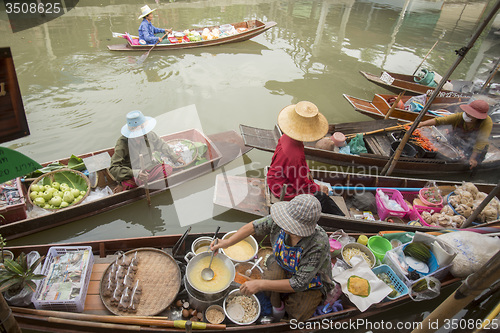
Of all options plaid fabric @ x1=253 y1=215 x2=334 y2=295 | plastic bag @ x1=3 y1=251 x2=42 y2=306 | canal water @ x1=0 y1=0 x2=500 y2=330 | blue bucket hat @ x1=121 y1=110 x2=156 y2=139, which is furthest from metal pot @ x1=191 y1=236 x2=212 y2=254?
blue bucket hat @ x1=121 y1=110 x2=156 y2=139

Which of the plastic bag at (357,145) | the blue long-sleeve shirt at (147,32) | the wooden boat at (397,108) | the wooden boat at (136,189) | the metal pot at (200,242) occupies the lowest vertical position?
the wooden boat at (136,189)

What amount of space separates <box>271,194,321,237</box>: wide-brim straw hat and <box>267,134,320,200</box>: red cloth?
5.64ft

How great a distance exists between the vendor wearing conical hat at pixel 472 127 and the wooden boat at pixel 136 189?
4.25 meters

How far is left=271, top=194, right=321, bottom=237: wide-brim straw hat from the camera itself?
251 cm

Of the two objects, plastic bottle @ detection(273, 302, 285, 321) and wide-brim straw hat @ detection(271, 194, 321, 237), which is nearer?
wide-brim straw hat @ detection(271, 194, 321, 237)

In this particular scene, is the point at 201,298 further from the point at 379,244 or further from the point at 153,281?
the point at 379,244

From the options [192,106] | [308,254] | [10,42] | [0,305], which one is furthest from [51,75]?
[308,254]

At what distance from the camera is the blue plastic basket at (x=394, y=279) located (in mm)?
3693

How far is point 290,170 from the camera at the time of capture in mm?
4363

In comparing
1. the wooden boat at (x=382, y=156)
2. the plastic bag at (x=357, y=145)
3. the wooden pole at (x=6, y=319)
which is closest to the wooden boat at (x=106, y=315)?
the wooden pole at (x=6, y=319)

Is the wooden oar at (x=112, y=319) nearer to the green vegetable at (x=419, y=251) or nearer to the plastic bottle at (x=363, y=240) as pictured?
the plastic bottle at (x=363, y=240)

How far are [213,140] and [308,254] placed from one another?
4441 mm

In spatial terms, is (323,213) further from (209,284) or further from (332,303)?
(209,284)

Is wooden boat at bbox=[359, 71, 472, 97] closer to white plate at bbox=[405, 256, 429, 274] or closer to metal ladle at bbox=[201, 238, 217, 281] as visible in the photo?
white plate at bbox=[405, 256, 429, 274]
